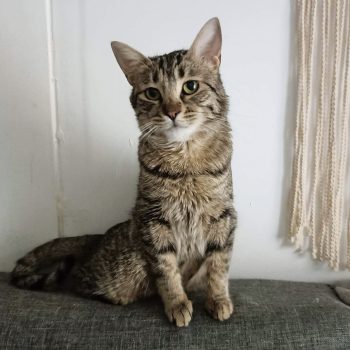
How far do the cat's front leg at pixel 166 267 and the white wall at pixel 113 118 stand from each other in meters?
0.39

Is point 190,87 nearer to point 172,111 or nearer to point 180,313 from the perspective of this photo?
point 172,111

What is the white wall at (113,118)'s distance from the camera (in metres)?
1.23

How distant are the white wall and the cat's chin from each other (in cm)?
37

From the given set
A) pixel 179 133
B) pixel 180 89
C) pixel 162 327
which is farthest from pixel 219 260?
pixel 180 89

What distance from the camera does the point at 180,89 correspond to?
97 centimetres

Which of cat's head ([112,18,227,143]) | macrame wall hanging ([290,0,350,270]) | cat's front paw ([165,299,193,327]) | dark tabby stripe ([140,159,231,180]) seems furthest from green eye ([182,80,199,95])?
cat's front paw ([165,299,193,327])

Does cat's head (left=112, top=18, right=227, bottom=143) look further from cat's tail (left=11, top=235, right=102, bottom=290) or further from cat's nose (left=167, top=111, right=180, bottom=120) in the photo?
cat's tail (left=11, top=235, right=102, bottom=290)

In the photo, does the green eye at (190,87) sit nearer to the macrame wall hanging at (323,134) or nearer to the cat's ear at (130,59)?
the cat's ear at (130,59)

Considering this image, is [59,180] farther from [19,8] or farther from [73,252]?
[19,8]

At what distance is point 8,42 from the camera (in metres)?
1.26

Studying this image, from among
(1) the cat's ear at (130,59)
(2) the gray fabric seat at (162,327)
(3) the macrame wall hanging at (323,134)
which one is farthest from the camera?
(3) the macrame wall hanging at (323,134)

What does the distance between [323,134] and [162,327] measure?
32.0 inches

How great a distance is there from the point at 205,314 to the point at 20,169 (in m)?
0.85

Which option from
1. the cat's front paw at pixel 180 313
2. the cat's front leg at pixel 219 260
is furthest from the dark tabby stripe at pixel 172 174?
the cat's front paw at pixel 180 313
